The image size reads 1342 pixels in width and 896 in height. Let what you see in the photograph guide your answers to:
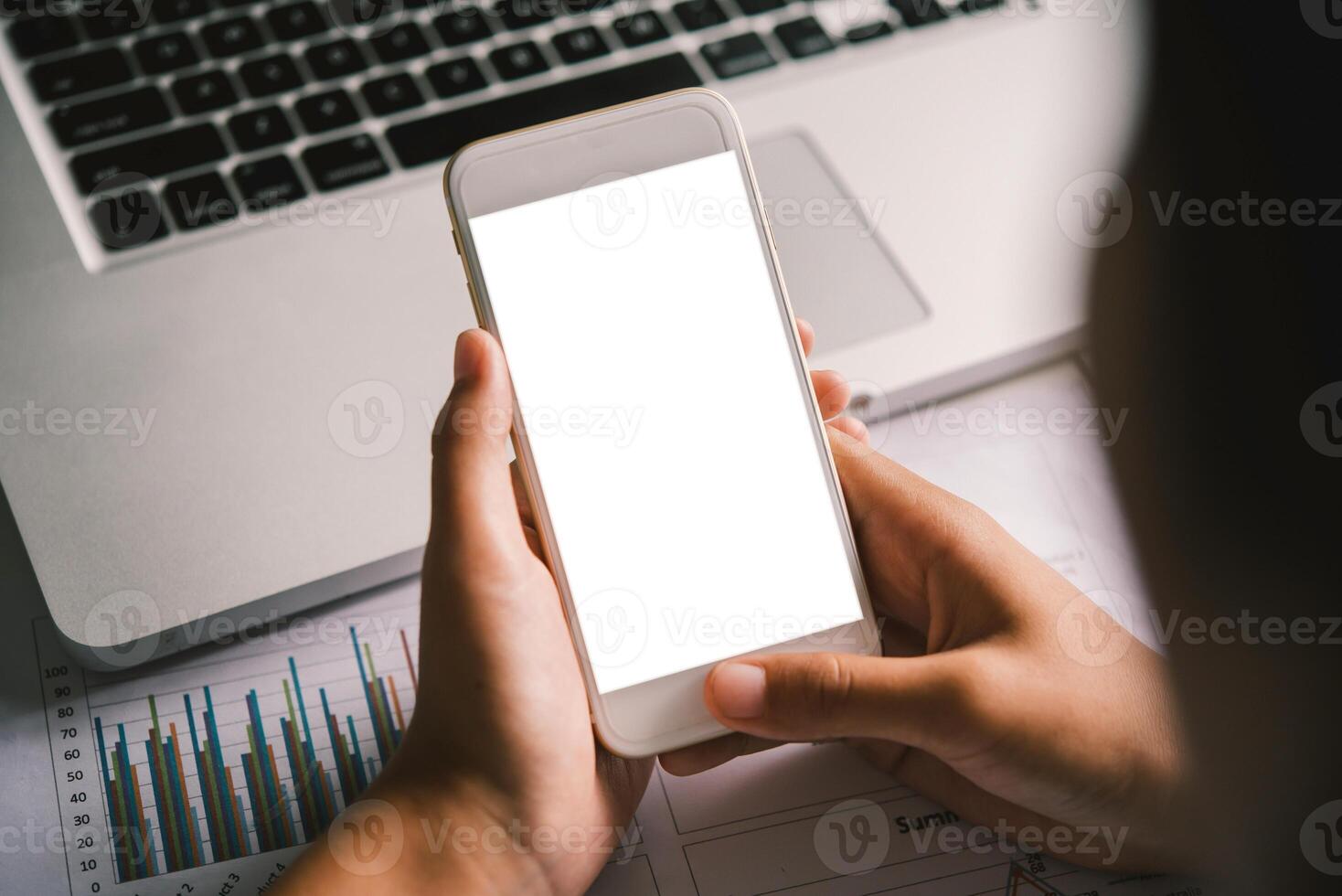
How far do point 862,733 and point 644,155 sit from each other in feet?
1.11

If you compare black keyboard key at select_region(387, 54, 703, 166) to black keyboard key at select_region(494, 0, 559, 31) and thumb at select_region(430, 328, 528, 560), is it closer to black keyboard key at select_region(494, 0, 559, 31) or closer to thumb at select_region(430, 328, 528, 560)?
black keyboard key at select_region(494, 0, 559, 31)

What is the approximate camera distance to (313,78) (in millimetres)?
721

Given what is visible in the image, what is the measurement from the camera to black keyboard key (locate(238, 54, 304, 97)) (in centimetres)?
71

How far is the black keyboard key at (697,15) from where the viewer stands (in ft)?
2.54

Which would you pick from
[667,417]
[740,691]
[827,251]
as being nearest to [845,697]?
[740,691]

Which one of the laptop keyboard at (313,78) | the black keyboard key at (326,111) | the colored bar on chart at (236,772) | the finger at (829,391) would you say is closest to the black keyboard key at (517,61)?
the laptop keyboard at (313,78)

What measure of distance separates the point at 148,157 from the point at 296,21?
0.15 meters

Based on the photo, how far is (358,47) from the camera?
731 mm

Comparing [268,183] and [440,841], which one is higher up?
[268,183]

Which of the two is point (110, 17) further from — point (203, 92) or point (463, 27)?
point (463, 27)

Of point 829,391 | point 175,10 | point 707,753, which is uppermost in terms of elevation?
point 175,10

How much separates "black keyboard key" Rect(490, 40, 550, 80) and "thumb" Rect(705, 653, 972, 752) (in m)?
0.48

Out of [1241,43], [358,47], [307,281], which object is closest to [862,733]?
[1241,43]

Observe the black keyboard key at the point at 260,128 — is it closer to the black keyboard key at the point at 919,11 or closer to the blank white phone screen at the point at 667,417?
the blank white phone screen at the point at 667,417
